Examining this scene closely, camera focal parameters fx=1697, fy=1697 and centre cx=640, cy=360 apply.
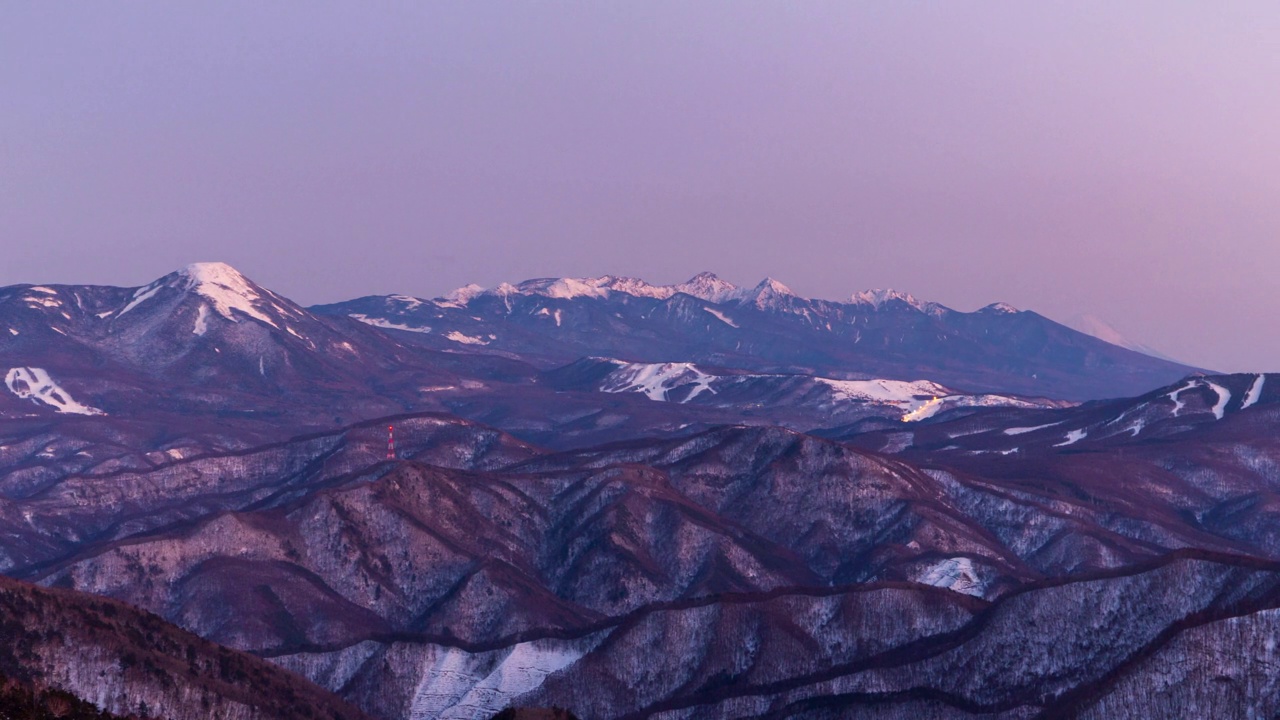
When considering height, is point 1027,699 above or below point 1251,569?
below

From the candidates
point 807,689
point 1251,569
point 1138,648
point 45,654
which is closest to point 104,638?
point 45,654

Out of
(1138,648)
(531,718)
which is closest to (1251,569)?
(1138,648)

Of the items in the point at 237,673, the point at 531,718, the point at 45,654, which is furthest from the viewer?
the point at 237,673

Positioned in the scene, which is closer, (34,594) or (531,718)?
(531,718)

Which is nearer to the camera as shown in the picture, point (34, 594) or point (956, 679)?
point (34, 594)

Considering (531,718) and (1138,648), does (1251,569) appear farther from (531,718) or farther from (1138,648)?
(531,718)

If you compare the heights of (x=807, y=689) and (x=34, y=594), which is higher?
(x=34, y=594)

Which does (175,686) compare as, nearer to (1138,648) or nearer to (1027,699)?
(1027,699)

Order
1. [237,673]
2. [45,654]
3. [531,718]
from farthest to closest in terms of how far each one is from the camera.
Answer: [237,673] < [45,654] < [531,718]
